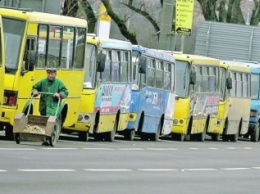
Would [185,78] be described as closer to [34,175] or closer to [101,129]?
[101,129]

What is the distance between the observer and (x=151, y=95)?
122 ft

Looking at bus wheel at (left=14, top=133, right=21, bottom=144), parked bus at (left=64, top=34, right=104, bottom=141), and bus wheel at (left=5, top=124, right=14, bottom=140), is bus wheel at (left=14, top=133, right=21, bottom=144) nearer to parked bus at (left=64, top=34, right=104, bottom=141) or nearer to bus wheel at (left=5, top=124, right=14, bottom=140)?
bus wheel at (left=5, top=124, right=14, bottom=140)

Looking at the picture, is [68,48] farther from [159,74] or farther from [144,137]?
[144,137]

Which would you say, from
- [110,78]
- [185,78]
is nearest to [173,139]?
[185,78]

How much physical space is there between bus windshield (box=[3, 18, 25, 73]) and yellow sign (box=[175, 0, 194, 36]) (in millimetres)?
16544

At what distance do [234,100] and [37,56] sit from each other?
19945 millimetres

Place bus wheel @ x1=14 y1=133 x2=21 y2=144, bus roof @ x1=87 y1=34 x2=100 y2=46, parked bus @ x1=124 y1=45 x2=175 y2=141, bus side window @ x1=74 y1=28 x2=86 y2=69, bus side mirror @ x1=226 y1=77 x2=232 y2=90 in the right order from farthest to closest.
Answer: bus side mirror @ x1=226 y1=77 x2=232 y2=90 < parked bus @ x1=124 y1=45 x2=175 y2=141 < bus roof @ x1=87 y1=34 x2=100 y2=46 < bus side window @ x1=74 y1=28 x2=86 y2=69 < bus wheel @ x1=14 y1=133 x2=21 y2=144

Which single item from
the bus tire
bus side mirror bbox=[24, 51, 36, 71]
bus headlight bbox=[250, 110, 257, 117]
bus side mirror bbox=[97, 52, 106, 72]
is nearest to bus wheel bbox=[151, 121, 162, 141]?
the bus tire

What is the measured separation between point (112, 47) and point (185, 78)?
27.9ft

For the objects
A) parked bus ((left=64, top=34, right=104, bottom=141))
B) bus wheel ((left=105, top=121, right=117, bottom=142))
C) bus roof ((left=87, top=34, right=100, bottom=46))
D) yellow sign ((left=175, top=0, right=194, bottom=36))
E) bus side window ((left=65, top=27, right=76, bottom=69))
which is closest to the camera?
bus side window ((left=65, top=27, right=76, bottom=69))

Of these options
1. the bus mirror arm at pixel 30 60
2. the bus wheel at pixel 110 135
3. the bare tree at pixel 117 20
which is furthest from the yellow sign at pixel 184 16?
the bus mirror arm at pixel 30 60

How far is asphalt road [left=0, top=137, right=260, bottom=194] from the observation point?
52.5ft

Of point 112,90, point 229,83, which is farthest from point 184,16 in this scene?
point 112,90

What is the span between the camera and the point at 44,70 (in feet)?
91.9
